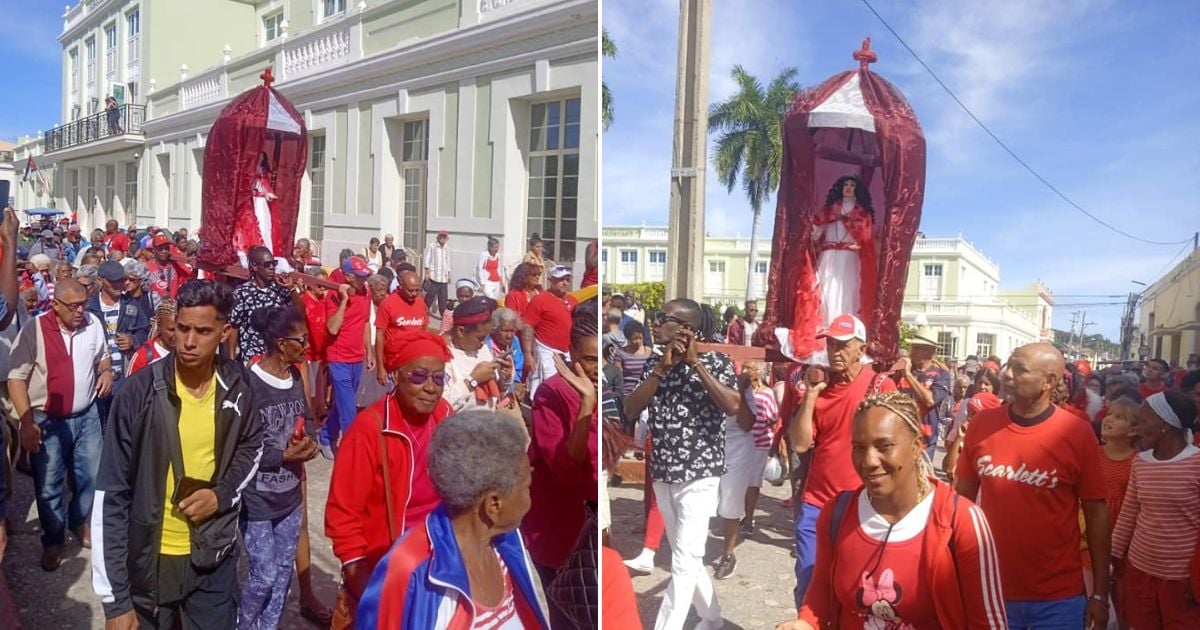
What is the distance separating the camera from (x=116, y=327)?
450cm

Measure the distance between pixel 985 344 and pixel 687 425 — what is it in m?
2.24

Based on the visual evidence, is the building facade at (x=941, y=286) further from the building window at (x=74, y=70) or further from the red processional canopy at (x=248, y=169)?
the building window at (x=74, y=70)

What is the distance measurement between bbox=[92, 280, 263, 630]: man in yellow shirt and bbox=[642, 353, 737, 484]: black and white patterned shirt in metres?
1.49

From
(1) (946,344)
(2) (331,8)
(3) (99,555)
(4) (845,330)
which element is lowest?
(3) (99,555)

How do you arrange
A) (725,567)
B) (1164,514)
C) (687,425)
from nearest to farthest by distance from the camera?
(1164,514) → (687,425) → (725,567)

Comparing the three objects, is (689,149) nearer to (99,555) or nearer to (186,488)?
(186,488)

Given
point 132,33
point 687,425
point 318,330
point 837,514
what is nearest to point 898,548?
point 837,514

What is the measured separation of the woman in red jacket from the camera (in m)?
1.48

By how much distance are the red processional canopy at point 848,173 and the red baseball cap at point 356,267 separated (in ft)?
6.70

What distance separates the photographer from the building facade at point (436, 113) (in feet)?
8.82

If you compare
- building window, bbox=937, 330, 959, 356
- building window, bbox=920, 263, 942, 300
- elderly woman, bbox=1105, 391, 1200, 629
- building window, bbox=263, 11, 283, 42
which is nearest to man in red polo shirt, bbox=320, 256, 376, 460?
building window, bbox=263, 11, 283, 42

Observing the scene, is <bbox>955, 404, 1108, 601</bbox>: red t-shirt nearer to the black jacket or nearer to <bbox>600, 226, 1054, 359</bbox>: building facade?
<bbox>600, 226, 1054, 359</bbox>: building facade

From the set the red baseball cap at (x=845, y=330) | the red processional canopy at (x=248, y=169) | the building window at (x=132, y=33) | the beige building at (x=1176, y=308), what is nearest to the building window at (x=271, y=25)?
the building window at (x=132, y=33)

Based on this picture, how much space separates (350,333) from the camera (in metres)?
4.91
